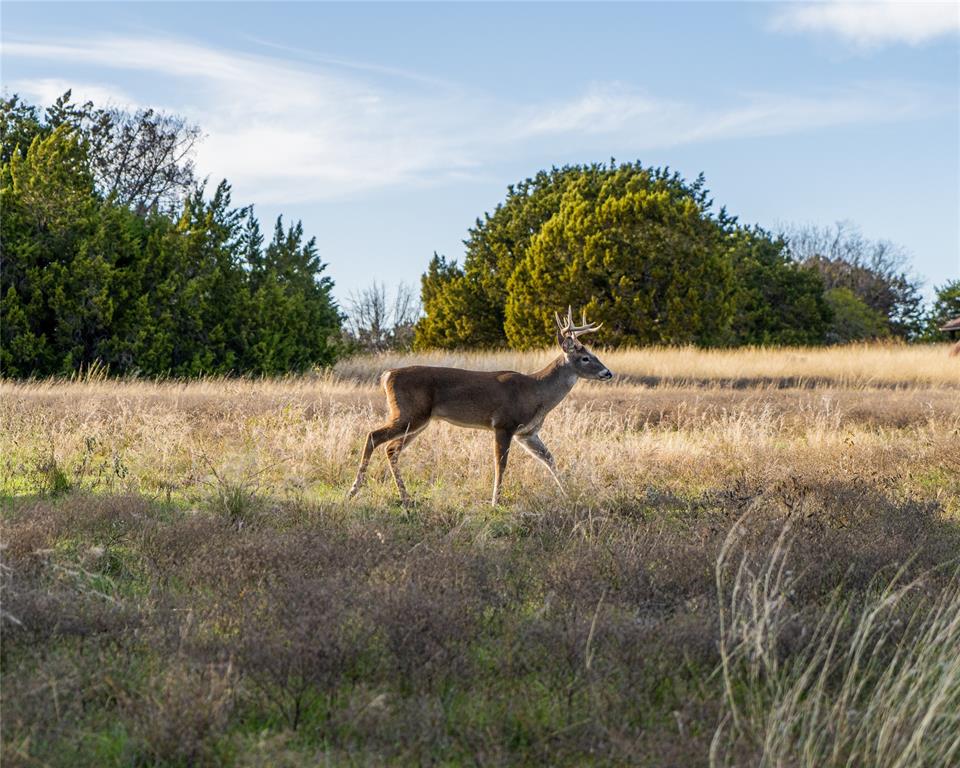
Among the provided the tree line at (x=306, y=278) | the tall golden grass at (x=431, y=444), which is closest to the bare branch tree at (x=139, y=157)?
the tree line at (x=306, y=278)

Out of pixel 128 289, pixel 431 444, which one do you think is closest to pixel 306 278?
pixel 128 289

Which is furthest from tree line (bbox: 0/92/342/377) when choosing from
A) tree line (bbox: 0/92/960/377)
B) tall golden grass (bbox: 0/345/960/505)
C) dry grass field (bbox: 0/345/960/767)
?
dry grass field (bbox: 0/345/960/767)

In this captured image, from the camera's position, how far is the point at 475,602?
19.7ft

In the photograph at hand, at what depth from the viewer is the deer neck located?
10.5 m

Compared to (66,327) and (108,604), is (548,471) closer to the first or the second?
(108,604)

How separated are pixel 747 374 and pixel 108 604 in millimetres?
25643

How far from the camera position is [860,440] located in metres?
13.0

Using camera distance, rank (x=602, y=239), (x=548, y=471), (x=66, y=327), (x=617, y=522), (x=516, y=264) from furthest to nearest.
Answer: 1. (x=516, y=264)
2. (x=602, y=239)
3. (x=66, y=327)
4. (x=548, y=471)
5. (x=617, y=522)

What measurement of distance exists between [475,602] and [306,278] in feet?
92.9

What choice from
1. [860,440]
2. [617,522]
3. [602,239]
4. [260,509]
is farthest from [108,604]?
[602,239]

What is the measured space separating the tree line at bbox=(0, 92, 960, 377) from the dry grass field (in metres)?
14.7

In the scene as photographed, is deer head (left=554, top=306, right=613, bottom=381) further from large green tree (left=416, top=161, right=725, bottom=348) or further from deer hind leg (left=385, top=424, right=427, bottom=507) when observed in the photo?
large green tree (left=416, top=161, right=725, bottom=348)

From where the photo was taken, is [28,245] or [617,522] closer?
[617,522]

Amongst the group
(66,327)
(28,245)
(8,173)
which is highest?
(8,173)
